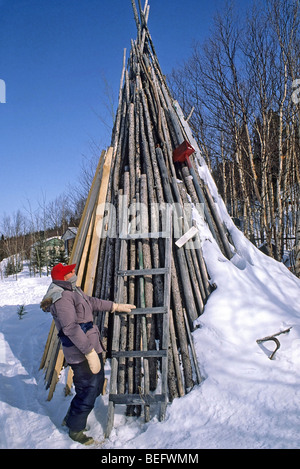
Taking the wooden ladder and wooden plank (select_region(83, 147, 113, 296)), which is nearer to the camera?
the wooden ladder

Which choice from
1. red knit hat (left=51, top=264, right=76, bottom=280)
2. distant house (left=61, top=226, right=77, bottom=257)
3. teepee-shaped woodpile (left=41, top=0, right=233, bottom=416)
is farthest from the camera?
distant house (left=61, top=226, right=77, bottom=257)

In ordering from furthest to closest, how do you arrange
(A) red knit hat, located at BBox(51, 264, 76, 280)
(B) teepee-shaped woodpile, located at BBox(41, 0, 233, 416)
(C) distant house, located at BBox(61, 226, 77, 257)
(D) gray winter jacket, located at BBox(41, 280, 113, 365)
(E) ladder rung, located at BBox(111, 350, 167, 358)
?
(C) distant house, located at BBox(61, 226, 77, 257), (B) teepee-shaped woodpile, located at BBox(41, 0, 233, 416), (E) ladder rung, located at BBox(111, 350, 167, 358), (A) red knit hat, located at BBox(51, 264, 76, 280), (D) gray winter jacket, located at BBox(41, 280, 113, 365)

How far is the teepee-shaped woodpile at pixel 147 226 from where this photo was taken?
355 centimetres

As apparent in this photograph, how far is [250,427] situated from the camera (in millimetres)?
2592

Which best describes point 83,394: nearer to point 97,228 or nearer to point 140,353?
point 140,353

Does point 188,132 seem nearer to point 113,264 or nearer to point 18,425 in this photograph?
point 113,264

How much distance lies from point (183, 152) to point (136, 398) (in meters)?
3.43

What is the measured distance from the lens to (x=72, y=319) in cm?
283

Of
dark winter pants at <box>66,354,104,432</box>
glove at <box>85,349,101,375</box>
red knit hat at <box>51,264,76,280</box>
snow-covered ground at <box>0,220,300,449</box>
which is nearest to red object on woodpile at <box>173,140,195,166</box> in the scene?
snow-covered ground at <box>0,220,300,449</box>

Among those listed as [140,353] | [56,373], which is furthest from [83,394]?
[56,373]

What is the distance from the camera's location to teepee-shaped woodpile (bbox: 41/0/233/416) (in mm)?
Result: 3549

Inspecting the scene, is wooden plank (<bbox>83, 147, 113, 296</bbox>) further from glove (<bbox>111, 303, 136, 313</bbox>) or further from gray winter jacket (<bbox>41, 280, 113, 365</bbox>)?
gray winter jacket (<bbox>41, 280, 113, 365</bbox>)

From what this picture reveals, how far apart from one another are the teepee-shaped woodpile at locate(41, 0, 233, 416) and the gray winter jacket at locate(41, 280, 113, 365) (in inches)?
23.7

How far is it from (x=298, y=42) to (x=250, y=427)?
8506 mm
